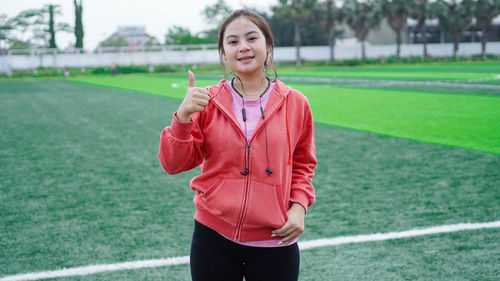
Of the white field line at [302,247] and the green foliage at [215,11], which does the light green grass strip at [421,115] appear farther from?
the green foliage at [215,11]

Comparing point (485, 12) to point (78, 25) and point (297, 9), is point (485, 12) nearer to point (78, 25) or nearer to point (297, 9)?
point (297, 9)

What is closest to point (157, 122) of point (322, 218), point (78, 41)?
point (322, 218)

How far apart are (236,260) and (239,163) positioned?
17.3 inches

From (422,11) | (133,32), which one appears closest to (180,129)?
(422,11)

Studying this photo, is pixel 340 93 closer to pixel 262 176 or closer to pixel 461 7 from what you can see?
pixel 262 176

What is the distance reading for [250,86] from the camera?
221 centimetres

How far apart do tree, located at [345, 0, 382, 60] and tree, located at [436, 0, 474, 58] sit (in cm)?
718

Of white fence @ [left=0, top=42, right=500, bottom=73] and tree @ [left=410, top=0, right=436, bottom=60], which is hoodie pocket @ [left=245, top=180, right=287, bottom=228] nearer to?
white fence @ [left=0, top=42, right=500, bottom=73]

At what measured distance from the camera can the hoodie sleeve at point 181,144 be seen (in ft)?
6.50

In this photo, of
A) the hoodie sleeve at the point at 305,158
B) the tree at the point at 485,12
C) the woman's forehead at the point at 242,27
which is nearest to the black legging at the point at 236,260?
the hoodie sleeve at the point at 305,158

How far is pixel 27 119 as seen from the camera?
14336mm

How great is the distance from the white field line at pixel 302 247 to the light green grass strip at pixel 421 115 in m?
3.98

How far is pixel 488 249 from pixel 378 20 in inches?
2434

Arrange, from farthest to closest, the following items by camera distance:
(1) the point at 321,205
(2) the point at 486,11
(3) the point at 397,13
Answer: (3) the point at 397,13 < (2) the point at 486,11 < (1) the point at 321,205
